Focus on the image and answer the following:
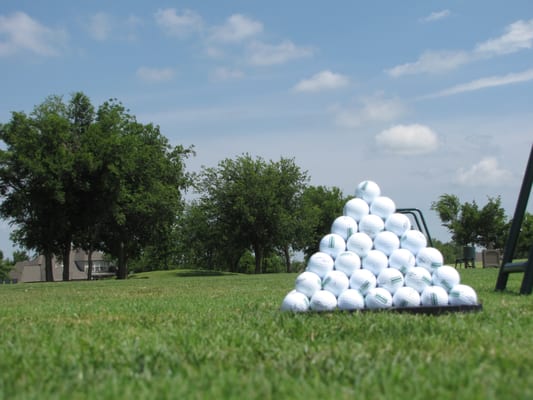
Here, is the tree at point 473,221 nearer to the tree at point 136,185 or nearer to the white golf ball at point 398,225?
the tree at point 136,185

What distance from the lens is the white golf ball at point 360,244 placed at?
6941 mm

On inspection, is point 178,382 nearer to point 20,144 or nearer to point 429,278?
point 429,278

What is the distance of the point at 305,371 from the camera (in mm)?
3680

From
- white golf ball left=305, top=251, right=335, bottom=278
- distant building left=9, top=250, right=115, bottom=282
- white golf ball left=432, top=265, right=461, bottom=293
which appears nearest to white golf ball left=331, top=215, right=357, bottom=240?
white golf ball left=305, top=251, right=335, bottom=278

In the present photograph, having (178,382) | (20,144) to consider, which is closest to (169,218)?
(20,144)

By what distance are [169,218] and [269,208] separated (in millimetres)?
9465

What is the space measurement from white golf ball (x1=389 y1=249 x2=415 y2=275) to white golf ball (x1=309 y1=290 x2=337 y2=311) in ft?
2.70

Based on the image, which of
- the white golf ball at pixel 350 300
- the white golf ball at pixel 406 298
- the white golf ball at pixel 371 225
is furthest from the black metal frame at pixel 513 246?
the white golf ball at pixel 350 300

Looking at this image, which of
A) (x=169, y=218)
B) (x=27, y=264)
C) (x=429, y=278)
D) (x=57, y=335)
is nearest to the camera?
(x=57, y=335)

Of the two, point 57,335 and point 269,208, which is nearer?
point 57,335

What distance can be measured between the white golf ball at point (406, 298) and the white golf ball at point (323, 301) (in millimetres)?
667

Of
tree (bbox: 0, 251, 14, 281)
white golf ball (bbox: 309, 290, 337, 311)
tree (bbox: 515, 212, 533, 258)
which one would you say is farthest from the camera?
tree (bbox: 0, 251, 14, 281)

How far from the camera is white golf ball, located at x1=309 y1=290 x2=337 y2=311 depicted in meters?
6.50

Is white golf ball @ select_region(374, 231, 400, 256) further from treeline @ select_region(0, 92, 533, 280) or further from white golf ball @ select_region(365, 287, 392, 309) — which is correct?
treeline @ select_region(0, 92, 533, 280)
